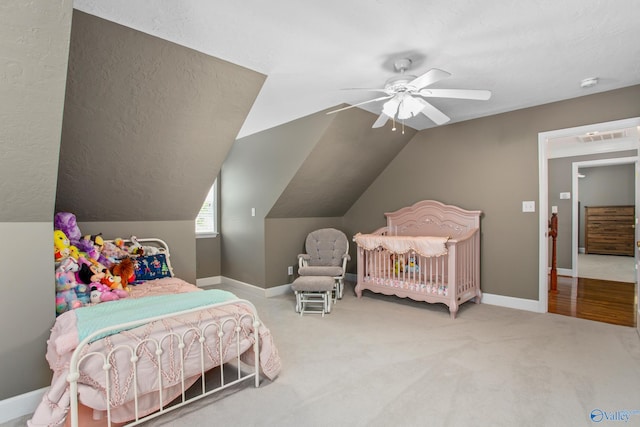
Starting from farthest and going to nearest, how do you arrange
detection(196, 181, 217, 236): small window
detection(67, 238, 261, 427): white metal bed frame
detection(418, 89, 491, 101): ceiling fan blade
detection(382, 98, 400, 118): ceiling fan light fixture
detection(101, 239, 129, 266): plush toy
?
detection(196, 181, 217, 236): small window, detection(101, 239, 129, 266): plush toy, detection(382, 98, 400, 118): ceiling fan light fixture, detection(418, 89, 491, 101): ceiling fan blade, detection(67, 238, 261, 427): white metal bed frame

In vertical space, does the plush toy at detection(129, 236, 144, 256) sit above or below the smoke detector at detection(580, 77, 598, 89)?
below

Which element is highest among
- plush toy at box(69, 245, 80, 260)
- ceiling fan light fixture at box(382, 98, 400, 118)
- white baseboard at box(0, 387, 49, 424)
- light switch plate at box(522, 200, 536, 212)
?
ceiling fan light fixture at box(382, 98, 400, 118)

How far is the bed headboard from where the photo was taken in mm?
4074

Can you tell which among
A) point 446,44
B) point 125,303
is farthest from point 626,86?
point 125,303

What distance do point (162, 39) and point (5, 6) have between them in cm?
91

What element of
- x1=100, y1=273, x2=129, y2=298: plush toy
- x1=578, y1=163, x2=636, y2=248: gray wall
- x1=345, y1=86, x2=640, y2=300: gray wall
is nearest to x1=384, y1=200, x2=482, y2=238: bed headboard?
x1=345, y1=86, x2=640, y2=300: gray wall

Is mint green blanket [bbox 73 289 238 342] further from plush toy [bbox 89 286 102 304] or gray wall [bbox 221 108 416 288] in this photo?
gray wall [bbox 221 108 416 288]

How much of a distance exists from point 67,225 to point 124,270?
1.82 feet

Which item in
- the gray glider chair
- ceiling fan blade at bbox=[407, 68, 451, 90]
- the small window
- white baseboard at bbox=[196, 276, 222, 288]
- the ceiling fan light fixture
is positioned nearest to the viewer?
ceiling fan blade at bbox=[407, 68, 451, 90]

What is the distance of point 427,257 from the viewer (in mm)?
3777

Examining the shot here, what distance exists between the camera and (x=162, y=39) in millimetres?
2104

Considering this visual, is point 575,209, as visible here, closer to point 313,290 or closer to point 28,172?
point 313,290

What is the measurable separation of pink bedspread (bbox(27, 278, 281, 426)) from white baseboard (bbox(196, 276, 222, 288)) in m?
2.93

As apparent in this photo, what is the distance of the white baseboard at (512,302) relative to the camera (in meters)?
3.62
